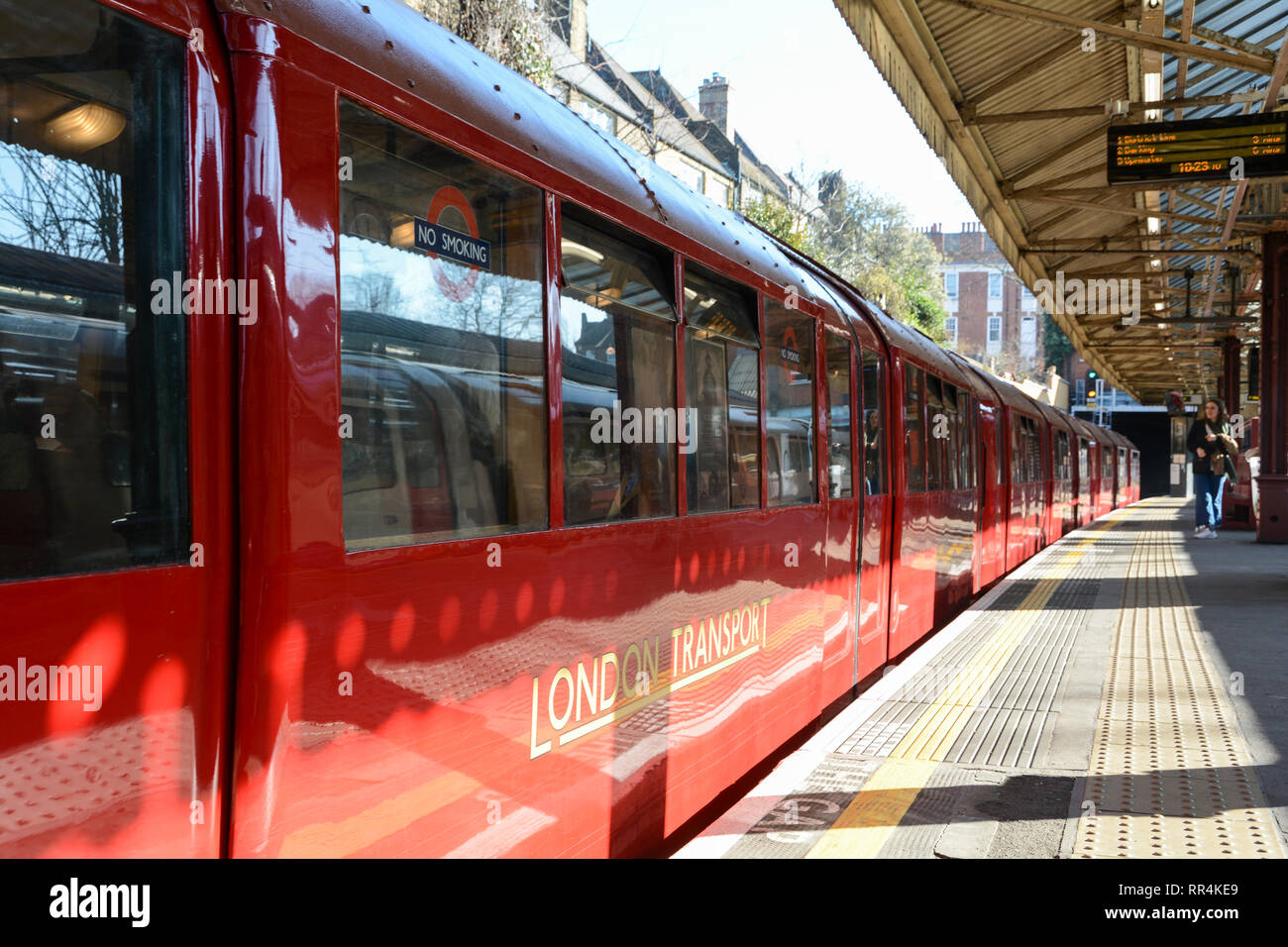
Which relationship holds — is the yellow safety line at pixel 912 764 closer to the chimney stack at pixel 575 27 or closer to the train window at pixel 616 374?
the train window at pixel 616 374

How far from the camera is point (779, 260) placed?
588cm

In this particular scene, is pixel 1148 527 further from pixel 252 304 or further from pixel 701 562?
pixel 252 304

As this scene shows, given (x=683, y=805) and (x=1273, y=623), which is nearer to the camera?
(x=683, y=805)

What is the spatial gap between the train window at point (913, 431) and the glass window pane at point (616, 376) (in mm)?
4431

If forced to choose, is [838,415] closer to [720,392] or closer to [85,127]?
[720,392]

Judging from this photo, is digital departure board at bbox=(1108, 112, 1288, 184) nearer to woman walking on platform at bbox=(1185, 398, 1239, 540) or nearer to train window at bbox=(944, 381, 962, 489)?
train window at bbox=(944, 381, 962, 489)

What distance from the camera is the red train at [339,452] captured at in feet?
6.43

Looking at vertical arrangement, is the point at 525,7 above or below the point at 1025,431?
above

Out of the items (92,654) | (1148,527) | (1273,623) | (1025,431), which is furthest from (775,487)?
(1148,527)

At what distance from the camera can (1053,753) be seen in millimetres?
5121

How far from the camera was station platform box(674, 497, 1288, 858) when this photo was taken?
156 inches

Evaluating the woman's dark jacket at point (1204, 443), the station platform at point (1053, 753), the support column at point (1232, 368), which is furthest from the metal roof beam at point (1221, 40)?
the support column at point (1232, 368)

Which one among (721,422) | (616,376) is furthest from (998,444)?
(616,376)

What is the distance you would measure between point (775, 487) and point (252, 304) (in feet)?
11.6
